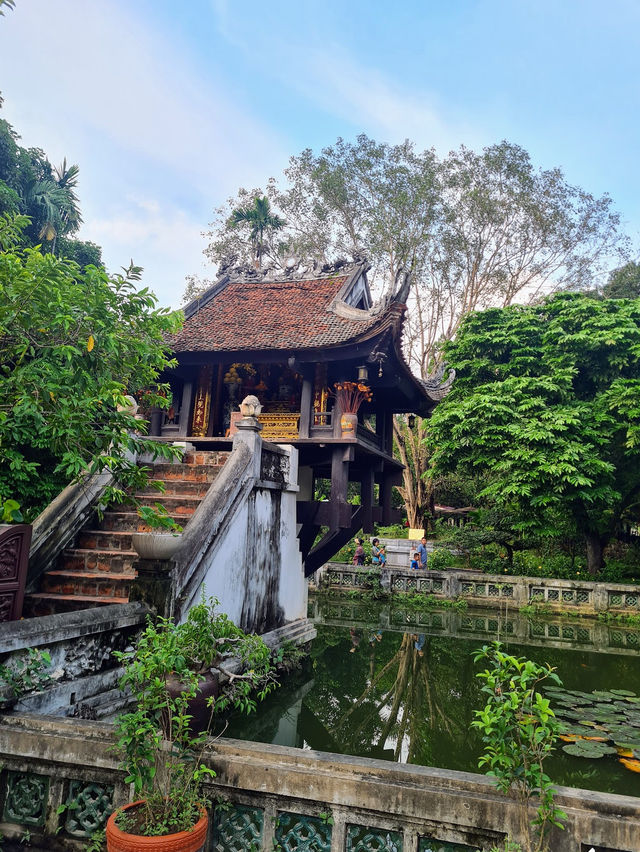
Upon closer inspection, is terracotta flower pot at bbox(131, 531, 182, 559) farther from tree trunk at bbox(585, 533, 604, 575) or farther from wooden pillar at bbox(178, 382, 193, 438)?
tree trunk at bbox(585, 533, 604, 575)

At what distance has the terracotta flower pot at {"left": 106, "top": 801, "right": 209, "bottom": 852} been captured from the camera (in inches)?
87.4

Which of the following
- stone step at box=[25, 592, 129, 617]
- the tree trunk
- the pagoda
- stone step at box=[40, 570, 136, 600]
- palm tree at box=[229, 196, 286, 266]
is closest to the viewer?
stone step at box=[25, 592, 129, 617]

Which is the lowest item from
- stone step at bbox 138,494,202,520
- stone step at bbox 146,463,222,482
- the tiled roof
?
stone step at bbox 138,494,202,520

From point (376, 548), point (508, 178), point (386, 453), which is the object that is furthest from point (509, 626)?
point (508, 178)

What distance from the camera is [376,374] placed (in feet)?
32.8

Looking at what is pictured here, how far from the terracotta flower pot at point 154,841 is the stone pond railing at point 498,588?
14.8m

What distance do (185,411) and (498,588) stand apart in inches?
416

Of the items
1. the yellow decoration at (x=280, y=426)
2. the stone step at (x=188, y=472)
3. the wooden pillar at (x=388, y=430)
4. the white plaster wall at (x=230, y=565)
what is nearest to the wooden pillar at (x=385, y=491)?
the wooden pillar at (x=388, y=430)

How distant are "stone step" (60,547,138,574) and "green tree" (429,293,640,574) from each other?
11.2m

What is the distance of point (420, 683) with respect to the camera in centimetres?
847

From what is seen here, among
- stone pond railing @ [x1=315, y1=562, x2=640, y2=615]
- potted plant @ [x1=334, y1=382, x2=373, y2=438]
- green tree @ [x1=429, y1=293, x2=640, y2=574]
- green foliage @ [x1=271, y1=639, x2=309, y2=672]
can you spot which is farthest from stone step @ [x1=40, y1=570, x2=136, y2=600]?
stone pond railing @ [x1=315, y1=562, x2=640, y2=615]

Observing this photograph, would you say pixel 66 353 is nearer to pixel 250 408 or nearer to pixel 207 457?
pixel 250 408

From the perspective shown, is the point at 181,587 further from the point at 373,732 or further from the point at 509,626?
the point at 509,626

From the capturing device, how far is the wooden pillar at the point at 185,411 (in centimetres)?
1053
